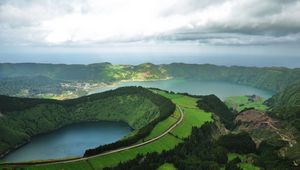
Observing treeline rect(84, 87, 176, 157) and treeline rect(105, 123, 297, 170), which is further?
treeline rect(84, 87, 176, 157)

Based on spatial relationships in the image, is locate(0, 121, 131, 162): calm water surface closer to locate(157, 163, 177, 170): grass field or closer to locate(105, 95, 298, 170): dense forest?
locate(105, 95, 298, 170): dense forest

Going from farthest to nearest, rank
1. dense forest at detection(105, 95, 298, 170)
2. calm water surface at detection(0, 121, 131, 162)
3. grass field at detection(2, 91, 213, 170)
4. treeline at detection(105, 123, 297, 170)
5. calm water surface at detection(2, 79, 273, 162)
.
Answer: calm water surface at detection(2, 79, 273, 162) < calm water surface at detection(0, 121, 131, 162) < dense forest at detection(105, 95, 298, 170) < treeline at detection(105, 123, 297, 170) < grass field at detection(2, 91, 213, 170)

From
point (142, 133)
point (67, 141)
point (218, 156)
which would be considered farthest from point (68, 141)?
point (218, 156)

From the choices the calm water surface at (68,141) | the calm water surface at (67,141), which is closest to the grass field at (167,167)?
the calm water surface at (67,141)

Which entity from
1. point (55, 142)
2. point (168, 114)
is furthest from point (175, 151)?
point (55, 142)

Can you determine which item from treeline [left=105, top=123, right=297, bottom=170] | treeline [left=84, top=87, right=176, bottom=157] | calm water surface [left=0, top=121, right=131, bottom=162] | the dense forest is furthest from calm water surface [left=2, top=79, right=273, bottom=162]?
the dense forest

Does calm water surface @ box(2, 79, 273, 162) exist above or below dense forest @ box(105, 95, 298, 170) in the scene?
below

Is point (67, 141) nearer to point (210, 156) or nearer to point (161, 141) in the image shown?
point (161, 141)
